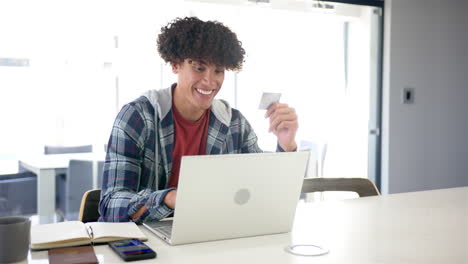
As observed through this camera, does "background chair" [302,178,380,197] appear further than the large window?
No

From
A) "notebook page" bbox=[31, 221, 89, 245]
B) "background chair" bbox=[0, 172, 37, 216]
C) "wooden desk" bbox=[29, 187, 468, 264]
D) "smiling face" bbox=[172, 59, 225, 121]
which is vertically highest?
"smiling face" bbox=[172, 59, 225, 121]

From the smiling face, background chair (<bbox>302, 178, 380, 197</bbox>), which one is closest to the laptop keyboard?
the smiling face

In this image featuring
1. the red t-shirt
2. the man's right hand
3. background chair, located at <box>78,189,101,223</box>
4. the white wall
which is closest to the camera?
the man's right hand

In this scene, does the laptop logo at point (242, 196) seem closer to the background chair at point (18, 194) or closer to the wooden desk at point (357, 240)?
the wooden desk at point (357, 240)

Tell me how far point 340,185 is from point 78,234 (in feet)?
3.65

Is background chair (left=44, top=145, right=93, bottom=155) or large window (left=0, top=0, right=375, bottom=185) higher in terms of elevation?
large window (left=0, top=0, right=375, bottom=185)

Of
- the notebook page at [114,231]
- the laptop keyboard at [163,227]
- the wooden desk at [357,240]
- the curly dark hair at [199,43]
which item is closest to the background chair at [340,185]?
the wooden desk at [357,240]

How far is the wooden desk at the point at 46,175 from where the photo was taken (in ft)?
10.8

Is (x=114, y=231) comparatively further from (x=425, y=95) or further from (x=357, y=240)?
(x=425, y=95)

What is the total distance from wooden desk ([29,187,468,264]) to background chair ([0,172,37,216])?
7.66ft

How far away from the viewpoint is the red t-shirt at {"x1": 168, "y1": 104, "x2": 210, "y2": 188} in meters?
1.80

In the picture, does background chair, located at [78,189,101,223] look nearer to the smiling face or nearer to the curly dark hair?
the smiling face

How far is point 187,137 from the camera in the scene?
6.08ft

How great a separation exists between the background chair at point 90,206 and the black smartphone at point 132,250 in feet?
1.58
